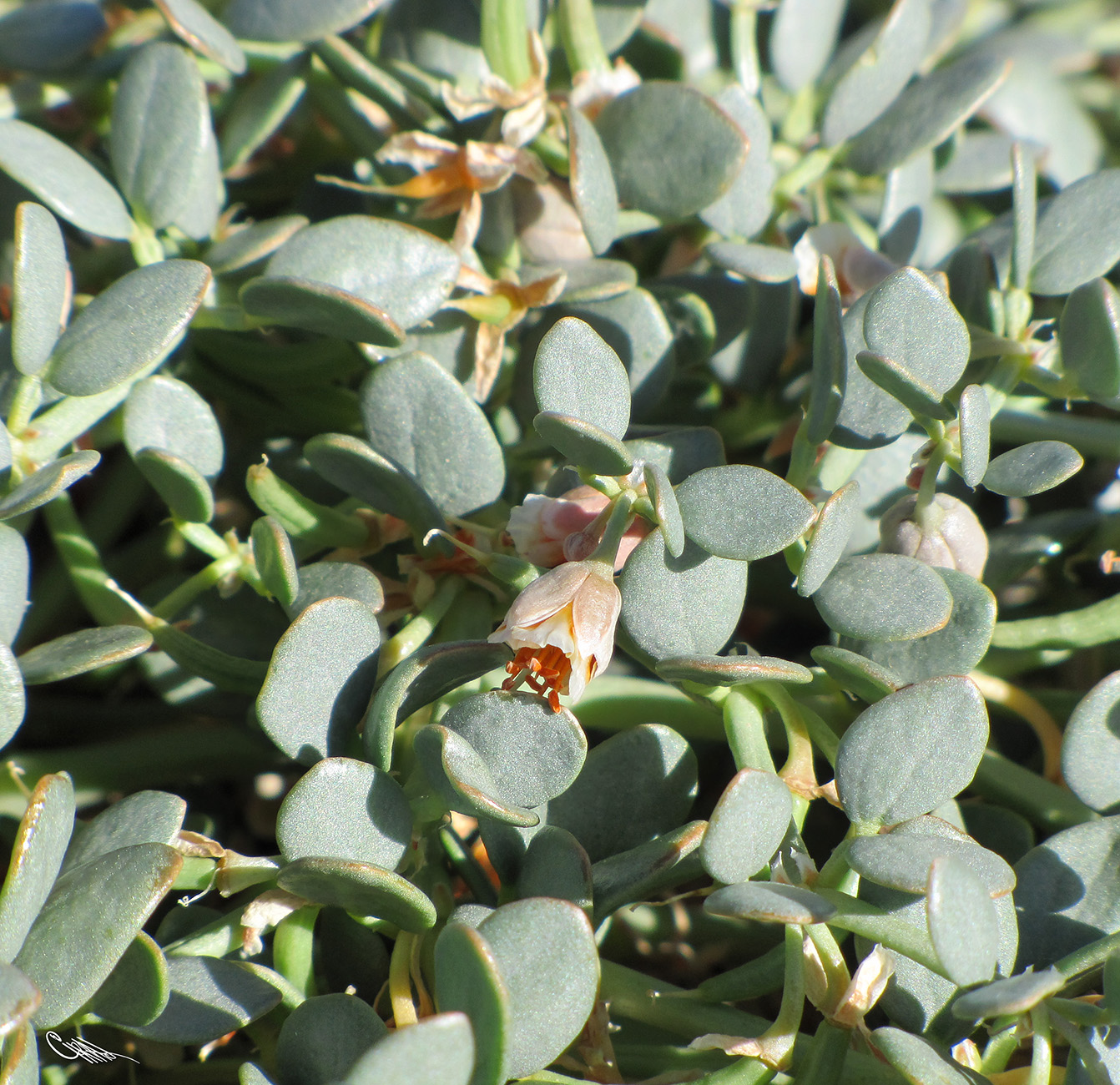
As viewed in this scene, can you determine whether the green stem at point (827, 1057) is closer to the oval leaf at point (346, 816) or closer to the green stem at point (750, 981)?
the green stem at point (750, 981)

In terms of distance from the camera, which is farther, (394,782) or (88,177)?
(88,177)

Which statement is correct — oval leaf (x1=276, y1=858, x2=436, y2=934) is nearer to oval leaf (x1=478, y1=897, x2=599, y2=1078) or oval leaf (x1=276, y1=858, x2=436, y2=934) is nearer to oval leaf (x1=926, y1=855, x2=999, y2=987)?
oval leaf (x1=478, y1=897, x2=599, y2=1078)

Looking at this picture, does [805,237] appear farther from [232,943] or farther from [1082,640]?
[232,943]

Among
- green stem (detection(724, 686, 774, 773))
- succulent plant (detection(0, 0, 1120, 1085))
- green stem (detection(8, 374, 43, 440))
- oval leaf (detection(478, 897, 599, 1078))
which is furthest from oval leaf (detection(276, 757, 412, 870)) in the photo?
green stem (detection(8, 374, 43, 440))

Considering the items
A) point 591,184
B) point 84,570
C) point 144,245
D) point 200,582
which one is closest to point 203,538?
point 200,582

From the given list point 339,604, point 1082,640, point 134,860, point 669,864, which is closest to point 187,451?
point 339,604

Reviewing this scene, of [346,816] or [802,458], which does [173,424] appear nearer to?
[346,816]
